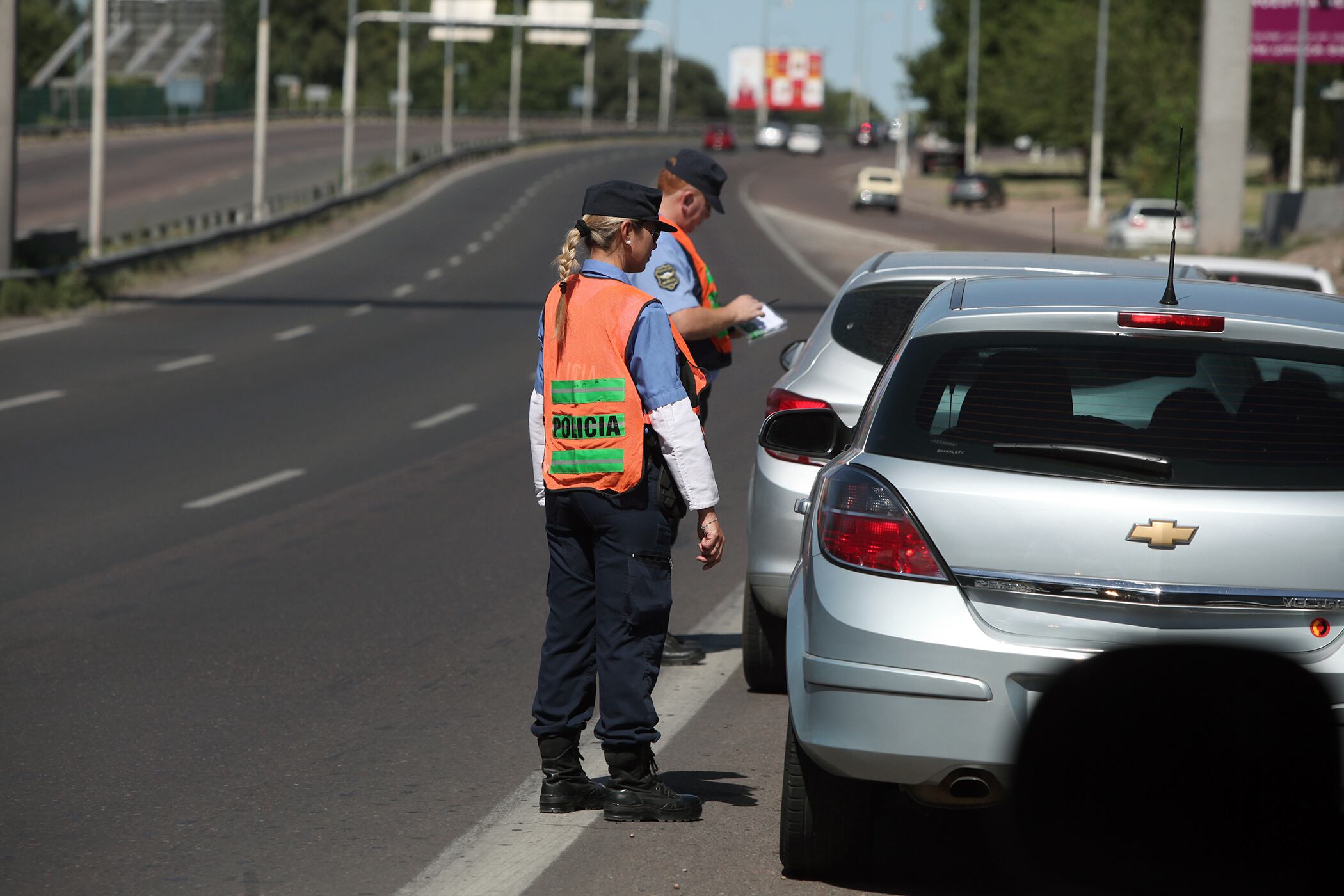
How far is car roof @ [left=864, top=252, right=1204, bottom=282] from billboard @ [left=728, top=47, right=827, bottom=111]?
459 feet

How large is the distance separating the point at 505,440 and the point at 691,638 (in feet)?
23.6

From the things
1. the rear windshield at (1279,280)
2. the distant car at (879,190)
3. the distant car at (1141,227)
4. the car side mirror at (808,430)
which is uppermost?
the distant car at (879,190)

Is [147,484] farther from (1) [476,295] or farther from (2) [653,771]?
(1) [476,295]

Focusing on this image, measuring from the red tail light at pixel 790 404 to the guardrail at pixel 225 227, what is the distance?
804 inches

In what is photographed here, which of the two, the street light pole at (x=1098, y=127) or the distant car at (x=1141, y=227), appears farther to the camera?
the street light pole at (x=1098, y=127)

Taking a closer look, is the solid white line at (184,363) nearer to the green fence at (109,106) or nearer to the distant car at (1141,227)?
the distant car at (1141,227)

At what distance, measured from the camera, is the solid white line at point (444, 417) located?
620 inches

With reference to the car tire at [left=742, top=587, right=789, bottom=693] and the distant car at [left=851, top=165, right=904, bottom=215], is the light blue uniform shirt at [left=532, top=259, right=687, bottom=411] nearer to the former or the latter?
the car tire at [left=742, top=587, right=789, bottom=693]

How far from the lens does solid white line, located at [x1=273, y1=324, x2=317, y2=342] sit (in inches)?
914

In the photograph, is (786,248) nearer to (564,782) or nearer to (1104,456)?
(564,782)

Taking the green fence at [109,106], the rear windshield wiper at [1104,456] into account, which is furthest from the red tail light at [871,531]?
the green fence at [109,106]

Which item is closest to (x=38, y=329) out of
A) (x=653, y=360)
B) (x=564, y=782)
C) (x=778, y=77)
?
(x=564, y=782)

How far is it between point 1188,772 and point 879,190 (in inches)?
2433

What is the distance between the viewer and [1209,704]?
4.07 meters
